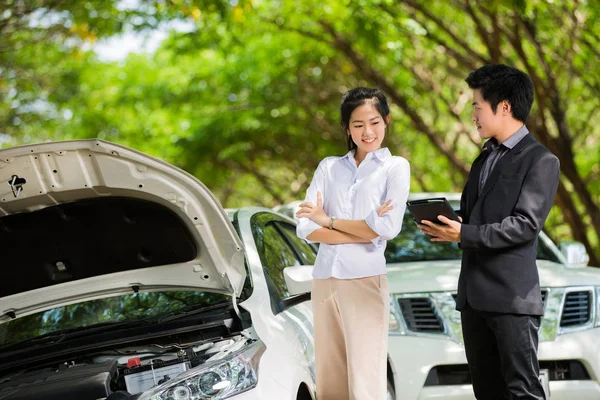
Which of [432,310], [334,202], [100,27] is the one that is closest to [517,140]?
[334,202]

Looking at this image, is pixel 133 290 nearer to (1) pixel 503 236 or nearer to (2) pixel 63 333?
(2) pixel 63 333

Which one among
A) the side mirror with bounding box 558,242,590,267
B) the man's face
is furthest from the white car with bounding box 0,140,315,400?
the side mirror with bounding box 558,242,590,267

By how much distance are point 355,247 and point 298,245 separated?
71.7 inches

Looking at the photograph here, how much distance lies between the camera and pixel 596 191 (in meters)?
18.0

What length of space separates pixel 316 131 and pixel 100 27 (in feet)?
37.7

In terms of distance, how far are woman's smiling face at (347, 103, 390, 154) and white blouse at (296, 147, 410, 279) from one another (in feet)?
0.17

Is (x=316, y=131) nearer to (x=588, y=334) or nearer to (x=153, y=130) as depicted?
(x=153, y=130)

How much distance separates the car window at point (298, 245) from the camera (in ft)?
19.8

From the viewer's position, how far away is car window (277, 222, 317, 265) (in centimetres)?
604

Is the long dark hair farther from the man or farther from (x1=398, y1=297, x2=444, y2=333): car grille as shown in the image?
(x1=398, y1=297, x2=444, y2=333): car grille

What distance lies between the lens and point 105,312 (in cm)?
504

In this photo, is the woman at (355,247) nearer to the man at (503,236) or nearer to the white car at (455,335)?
the man at (503,236)

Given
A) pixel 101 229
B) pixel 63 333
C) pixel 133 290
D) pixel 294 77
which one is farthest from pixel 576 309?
pixel 294 77

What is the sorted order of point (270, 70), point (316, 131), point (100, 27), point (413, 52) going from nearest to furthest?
1. point (100, 27)
2. point (413, 52)
3. point (270, 70)
4. point (316, 131)
